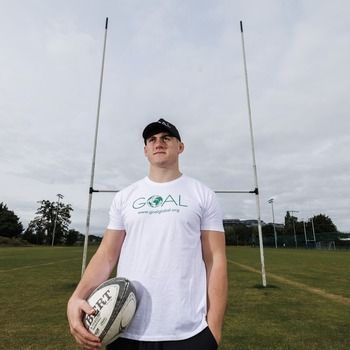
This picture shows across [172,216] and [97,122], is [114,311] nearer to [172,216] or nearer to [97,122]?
[172,216]

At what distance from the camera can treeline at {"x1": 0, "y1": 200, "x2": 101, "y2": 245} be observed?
84.1 metres

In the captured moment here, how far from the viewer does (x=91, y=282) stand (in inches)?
77.9

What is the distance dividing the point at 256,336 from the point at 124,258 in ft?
14.8

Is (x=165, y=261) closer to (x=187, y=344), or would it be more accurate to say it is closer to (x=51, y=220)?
(x=187, y=344)

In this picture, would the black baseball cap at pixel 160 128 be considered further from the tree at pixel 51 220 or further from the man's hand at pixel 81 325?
the tree at pixel 51 220

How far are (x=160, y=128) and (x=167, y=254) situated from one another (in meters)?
0.84

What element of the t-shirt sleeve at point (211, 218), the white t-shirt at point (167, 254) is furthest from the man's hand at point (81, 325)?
the t-shirt sleeve at point (211, 218)

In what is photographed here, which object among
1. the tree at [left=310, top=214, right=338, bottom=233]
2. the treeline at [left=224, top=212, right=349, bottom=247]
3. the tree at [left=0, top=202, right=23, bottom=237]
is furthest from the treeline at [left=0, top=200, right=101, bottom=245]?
the tree at [left=310, top=214, right=338, bottom=233]

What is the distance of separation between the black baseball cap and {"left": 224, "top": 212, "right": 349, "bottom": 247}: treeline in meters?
59.6

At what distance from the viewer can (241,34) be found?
435 inches

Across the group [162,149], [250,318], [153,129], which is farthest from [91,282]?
[250,318]

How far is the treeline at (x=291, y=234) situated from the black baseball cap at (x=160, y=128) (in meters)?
59.6

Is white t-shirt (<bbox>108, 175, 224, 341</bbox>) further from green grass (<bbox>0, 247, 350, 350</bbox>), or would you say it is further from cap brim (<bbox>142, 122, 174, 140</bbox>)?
green grass (<bbox>0, 247, 350, 350</bbox>)

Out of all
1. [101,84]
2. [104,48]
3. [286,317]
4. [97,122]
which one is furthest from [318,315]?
[104,48]
